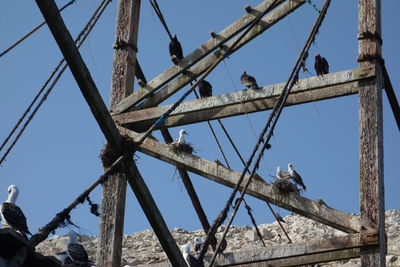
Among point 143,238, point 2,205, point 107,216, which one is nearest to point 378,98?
point 107,216

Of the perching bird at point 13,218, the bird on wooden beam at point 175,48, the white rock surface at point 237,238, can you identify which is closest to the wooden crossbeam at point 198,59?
the perching bird at point 13,218

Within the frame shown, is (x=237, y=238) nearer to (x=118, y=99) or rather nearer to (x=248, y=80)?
(x=248, y=80)

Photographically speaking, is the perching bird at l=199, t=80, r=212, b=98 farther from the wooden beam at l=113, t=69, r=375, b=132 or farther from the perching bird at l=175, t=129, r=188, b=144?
the wooden beam at l=113, t=69, r=375, b=132

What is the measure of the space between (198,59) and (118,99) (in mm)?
1211

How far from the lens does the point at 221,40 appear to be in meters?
10.5

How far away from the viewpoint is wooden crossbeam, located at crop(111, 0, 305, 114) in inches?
410

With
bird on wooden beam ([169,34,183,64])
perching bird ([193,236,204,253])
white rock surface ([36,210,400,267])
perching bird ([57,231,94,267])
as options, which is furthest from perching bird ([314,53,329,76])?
white rock surface ([36,210,400,267])

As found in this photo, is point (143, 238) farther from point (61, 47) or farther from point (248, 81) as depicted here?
point (61, 47)

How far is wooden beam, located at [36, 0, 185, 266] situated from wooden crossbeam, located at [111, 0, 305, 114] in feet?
10.1

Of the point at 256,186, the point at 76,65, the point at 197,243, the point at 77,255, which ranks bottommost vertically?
the point at 76,65

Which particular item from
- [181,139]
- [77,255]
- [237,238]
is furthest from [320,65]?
[237,238]

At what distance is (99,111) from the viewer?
23.3 ft

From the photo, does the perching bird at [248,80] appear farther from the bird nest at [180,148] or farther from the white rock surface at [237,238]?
the white rock surface at [237,238]

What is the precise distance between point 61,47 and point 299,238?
1492cm
